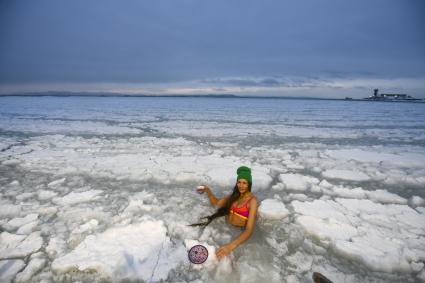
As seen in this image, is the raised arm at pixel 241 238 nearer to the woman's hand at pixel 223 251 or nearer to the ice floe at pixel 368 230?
the woman's hand at pixel 223 251

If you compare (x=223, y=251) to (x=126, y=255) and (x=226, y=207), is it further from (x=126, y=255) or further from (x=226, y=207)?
(x=126, y=255)

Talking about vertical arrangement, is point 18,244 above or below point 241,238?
below

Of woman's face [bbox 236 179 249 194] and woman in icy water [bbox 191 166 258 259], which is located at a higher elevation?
woman's face [bbox 236 179 249 194]

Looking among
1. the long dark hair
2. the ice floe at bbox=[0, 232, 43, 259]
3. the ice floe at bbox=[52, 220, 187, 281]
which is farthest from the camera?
the long dark hair

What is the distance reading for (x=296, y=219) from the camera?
270cm

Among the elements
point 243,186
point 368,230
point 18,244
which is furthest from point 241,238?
point 18,244

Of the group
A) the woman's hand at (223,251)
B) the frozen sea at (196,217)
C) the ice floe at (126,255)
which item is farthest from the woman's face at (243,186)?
the ice floe at (126,255)

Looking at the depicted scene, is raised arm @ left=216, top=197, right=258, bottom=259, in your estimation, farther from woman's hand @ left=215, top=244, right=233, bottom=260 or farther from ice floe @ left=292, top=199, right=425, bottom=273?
ice floe @ left=292, top=199, right=425, bottom=273

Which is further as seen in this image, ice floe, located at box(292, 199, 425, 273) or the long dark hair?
the long dark hair

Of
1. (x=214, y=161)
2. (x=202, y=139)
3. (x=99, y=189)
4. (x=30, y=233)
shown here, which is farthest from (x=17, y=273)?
(x=202, y=139)

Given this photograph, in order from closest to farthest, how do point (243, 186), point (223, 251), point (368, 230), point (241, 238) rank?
point (223, 251), point (241, 238), point (243, 186), point (368, 230)

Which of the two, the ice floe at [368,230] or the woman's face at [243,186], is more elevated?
the woman's face at [243,186]

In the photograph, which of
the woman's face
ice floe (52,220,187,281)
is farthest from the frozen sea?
the woman's face

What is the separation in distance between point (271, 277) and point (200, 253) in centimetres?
56
